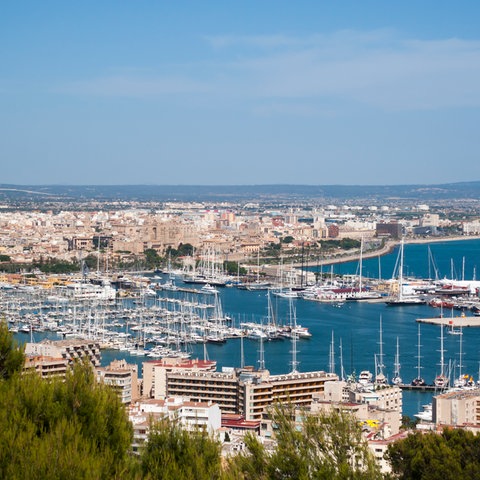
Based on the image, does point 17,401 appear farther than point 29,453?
Yes

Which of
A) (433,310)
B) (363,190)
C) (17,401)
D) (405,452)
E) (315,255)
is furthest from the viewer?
(363,190)

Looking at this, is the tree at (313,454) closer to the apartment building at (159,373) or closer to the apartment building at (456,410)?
the apartment building at (456,410)

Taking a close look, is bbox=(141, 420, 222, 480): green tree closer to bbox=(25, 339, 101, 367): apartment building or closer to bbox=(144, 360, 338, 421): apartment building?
bbox=(144, 360, 338, 421): apartment building

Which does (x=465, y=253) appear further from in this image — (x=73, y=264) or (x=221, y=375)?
(x=221, y=375)

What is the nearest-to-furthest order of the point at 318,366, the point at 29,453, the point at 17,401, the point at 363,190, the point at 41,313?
the point at 29,453, the point at 17,401, the point at 318,366, the point at 41,313, the point at 363,190

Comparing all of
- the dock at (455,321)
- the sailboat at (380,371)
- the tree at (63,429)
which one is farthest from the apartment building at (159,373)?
the dock at (455,321)

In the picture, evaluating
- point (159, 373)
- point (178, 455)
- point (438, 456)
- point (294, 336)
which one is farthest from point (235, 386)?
point (294, 336)

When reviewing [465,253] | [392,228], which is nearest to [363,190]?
[392,228]
